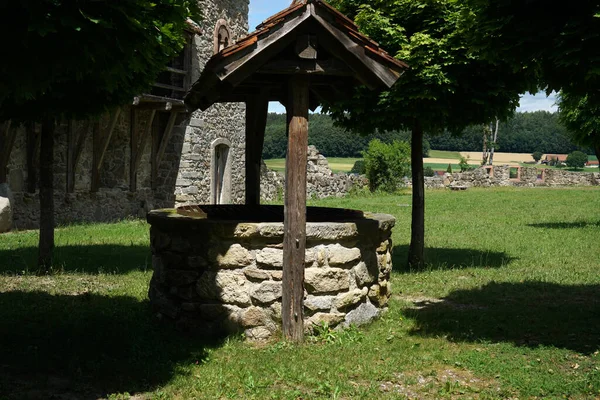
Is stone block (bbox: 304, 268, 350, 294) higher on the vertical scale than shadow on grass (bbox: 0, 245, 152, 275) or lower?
higher

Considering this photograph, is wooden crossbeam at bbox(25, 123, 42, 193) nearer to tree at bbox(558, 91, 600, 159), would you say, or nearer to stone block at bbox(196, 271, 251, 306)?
stone block at bbox(196, 271, 251, 306)

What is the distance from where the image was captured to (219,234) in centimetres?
626

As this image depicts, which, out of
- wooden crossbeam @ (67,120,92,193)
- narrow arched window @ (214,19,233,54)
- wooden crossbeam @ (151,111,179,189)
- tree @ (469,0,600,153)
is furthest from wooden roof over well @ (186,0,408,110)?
narrow arched window @ (214,19,233,54)

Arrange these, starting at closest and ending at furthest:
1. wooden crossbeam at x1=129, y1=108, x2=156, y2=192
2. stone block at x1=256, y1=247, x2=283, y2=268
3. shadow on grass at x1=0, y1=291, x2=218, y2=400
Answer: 1. shadow on grass at x1=0, y1=291, x2=218, y2=400
2. stone block at x1=256, y1=247, x2=283, y2=268
3. wooden crossbeam at x1=129, y1=108, x2=156, y2=192

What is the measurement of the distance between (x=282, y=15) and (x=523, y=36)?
211 cm

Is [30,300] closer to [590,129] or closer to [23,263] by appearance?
[23,263]

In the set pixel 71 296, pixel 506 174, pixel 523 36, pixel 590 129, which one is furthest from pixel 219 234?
pixel 506 174

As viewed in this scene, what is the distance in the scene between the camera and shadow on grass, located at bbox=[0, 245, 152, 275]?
31.6ft

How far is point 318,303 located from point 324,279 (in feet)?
0.76

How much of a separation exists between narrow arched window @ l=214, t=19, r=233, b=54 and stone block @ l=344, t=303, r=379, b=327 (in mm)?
14705

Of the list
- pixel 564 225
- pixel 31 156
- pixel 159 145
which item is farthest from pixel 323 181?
pixel 31 156

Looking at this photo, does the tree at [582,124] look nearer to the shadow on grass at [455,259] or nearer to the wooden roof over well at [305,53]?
the shadow on grass at [455,259]

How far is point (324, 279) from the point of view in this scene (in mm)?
Answer: 6289

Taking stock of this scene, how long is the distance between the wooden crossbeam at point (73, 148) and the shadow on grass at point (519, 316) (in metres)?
10.1
